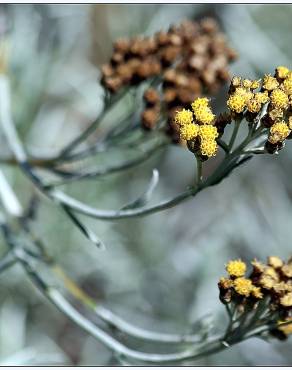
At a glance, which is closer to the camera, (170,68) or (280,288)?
(280,288)

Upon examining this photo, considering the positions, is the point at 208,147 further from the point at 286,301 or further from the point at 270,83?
the point at 286,301

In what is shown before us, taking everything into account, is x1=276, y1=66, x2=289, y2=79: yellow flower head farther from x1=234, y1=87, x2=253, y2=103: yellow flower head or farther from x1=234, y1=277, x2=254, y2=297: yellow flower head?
x1=234, y1=277, x2=254, y2=297: yellow flower head

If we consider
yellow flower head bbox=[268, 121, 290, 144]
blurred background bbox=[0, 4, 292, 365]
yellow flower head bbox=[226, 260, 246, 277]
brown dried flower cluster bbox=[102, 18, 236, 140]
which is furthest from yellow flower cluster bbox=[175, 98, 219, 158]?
blurred background bbox=[0, 4, 292, 365]

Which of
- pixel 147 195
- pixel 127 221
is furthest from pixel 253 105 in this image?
pixel 127 221

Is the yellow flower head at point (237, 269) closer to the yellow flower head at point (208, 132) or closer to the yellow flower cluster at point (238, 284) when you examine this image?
the yellow flower cluster at point (238, 284)

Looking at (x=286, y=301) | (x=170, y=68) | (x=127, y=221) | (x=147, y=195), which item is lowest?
(x=127, y=221)

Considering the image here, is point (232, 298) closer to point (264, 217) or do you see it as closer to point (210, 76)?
point (210, 76)

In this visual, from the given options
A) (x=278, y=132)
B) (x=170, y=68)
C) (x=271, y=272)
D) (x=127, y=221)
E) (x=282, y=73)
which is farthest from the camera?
(x=127, y=221)

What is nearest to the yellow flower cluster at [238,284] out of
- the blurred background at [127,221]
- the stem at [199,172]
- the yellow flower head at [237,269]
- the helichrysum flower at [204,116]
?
the yellow flower head at [237,269]
